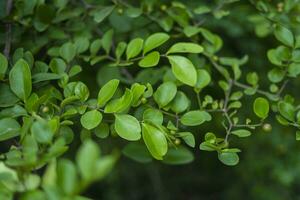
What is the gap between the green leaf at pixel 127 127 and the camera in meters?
0.91

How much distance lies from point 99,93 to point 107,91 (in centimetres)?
2

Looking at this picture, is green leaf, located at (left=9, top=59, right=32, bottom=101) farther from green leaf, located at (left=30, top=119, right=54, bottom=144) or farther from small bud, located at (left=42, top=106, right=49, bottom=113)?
green leaf, located at (left=30, top=119, right=54, bottom=144)

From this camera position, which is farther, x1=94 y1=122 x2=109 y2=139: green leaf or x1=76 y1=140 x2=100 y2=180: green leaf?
x1=94 y1=122 x2=109 y2=139: green leaf

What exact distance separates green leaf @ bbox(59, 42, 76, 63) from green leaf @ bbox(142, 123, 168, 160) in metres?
0.28

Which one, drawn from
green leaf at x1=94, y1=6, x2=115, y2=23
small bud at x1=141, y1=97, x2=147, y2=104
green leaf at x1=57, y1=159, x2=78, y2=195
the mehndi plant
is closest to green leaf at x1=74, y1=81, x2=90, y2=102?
the mehndi plant

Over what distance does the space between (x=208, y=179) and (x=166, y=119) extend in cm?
156

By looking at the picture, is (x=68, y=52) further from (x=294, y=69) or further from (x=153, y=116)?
(x=294, y=69)

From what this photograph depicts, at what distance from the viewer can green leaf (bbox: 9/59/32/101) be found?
934 mm

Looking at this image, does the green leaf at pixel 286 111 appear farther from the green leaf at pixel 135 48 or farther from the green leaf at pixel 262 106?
the green leaf at pixel 135 48

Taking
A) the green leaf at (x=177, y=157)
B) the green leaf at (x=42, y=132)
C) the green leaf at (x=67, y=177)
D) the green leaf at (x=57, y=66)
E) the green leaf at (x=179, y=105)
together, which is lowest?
the green leaf at (x=177, y=157)

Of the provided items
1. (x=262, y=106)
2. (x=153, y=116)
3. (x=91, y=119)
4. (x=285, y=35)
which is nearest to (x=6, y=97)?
(x=91, y=119)

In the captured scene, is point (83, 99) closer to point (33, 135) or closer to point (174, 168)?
point (33, 135)

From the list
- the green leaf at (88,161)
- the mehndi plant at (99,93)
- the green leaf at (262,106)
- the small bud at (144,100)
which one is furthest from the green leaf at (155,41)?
the green leaf at (88,161)

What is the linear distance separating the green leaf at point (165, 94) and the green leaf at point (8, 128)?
0.28 metres
